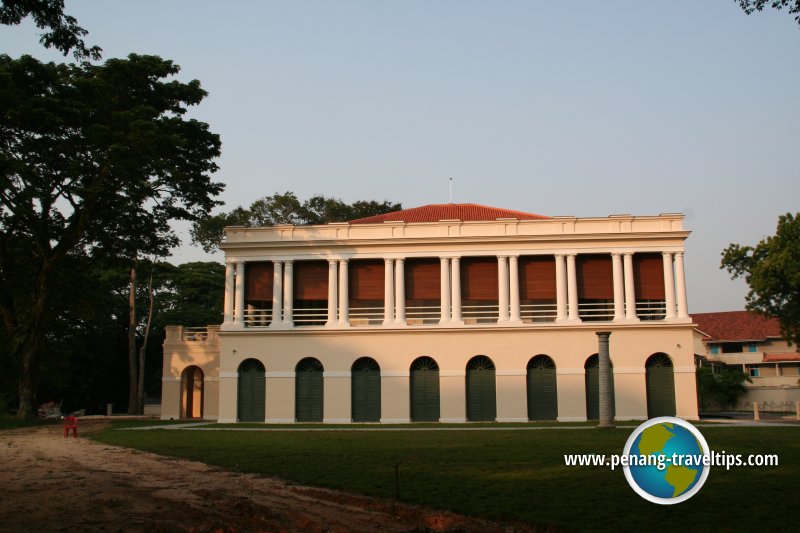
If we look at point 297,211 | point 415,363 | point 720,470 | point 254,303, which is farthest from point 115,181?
point 297,211

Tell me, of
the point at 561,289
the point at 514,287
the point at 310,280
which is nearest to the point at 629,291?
the point at 561,289

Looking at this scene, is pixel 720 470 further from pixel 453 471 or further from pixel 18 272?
pixel 18 272

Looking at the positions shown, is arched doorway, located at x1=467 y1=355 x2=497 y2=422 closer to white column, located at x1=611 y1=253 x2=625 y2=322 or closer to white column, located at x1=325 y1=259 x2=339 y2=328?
white column, located at x1=611 y1=253 x2=625 y2=322

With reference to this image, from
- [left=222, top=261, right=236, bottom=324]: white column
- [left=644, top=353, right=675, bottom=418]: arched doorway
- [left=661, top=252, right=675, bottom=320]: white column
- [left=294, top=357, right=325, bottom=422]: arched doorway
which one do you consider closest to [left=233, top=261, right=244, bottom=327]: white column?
[left=222, top=261, right=236, bottom=324]: white column

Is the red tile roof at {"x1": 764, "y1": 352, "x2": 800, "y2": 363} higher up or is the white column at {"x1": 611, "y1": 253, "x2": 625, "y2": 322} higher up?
the white column at {"x1": 611, "y1": 253, "x2": 625, "y2": 322}

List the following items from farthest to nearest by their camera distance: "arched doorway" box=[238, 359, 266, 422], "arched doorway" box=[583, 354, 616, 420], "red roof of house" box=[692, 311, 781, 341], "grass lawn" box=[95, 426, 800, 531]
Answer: "red roof of house" box=[692, 311, 781, 341] → "arched doorway" box=[238, 359, 266, 422] → "arched doorway" box=[583, 354, 616, 420] → "grass lawn" box=[95, 426, 800, 531]

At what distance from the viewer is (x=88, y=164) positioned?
32.5 metres

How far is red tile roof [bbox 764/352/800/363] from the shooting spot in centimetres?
6450

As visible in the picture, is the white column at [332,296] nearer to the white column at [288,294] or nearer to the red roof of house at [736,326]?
the white column at [288,294]

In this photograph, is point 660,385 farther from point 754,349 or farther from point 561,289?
point 754,349

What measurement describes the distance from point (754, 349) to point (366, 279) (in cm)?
4397

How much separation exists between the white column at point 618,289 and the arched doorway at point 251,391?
18.1m

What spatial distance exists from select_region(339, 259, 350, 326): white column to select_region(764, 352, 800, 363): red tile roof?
43.7 m

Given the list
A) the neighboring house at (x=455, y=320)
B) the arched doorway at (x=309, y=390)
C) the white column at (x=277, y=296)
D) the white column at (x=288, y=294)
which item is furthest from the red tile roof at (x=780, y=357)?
the white column at (x=277, y=296)
